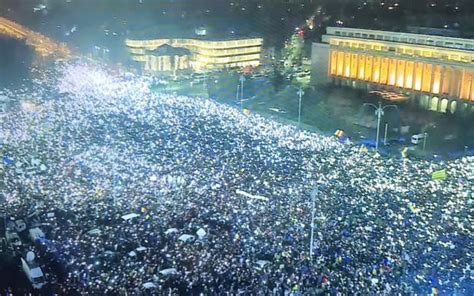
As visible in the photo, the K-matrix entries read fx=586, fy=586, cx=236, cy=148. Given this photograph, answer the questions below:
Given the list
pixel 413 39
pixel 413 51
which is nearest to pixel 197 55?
pixel 413 39

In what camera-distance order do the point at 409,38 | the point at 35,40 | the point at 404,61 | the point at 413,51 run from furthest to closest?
the point at 35,40, the point at 409,38, the point at 413,51, the point at 404,61

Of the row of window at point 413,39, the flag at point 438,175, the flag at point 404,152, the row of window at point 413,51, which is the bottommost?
the flag at point 404,152

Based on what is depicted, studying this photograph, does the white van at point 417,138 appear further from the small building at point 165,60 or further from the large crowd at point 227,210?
the small building at point 165,60

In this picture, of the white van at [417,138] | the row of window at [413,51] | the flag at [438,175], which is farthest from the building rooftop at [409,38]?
the flag at [438,175]

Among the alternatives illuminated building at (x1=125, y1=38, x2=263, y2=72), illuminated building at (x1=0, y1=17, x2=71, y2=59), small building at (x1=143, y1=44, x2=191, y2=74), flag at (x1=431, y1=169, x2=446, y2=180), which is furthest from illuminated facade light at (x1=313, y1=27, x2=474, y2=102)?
illuminated building at (x1=0, y1=17, x2=71, y2=59)

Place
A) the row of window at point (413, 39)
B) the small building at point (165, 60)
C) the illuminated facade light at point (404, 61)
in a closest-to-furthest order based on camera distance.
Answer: the illuminated facade light at point (404, 61) < the row of window at point (413, 39) < the small building at point (165, 60)

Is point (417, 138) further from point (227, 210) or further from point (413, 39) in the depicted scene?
point (227, 210)

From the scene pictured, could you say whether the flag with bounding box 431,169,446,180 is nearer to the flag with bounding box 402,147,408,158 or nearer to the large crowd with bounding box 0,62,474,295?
the large crowd with bounding box 0,62,474,295
